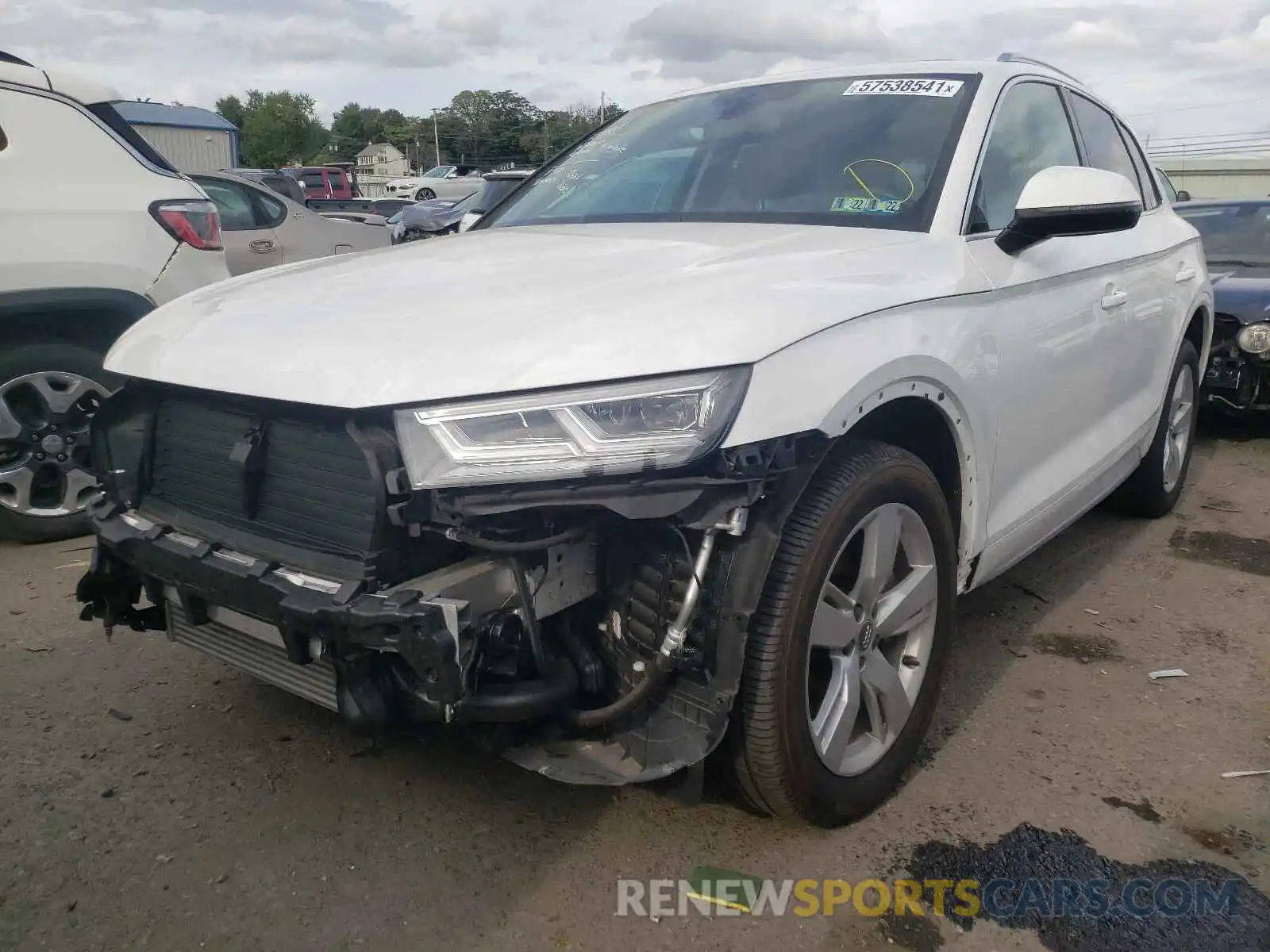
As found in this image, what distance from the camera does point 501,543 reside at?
1942 millimetres

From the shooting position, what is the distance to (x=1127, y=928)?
2168mm

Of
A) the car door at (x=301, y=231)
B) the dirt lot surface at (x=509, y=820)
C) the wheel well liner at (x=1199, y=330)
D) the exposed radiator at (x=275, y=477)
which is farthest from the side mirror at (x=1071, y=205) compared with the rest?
the car door at (x=301, y=231)

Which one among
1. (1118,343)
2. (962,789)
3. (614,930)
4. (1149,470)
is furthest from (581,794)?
(1149,470)

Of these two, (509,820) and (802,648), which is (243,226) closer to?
(509,820)

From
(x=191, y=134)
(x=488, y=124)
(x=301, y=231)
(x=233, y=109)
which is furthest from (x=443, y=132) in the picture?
(x=301, y=231)

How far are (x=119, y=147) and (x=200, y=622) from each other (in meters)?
2.90

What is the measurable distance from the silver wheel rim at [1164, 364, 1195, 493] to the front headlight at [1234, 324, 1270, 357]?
1.59m

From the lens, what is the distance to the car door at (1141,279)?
367 cm

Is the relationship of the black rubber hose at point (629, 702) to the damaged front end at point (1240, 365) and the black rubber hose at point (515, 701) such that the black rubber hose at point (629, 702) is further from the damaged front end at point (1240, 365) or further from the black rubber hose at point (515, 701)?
the damaged front end at point (1240, 365)

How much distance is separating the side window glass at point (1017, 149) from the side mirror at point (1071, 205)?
8 centimetres

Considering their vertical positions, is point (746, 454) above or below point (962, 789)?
above

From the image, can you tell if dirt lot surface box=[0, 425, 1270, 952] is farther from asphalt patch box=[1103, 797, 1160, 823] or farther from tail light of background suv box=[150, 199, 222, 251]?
tail light of background suv box=[150, 199, 222, 251]

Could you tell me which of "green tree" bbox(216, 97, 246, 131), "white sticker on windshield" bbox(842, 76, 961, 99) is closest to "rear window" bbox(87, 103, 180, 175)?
"white sticker on windshield" bbox(842, 76, 961, 99)

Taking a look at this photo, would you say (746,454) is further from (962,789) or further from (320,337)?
(962,789)
